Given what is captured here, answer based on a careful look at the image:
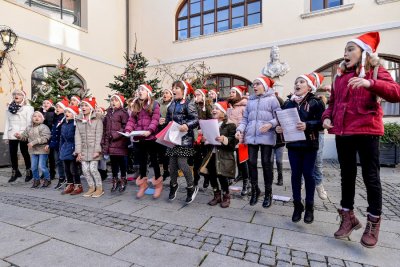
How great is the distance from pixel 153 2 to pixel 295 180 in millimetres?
14456

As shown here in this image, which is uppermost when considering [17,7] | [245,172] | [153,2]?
[153,2]

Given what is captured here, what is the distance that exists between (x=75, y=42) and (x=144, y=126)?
9770 mm

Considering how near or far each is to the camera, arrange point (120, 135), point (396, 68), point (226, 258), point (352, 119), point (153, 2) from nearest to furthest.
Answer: point (226, 258)
point (352, 119)
point (120, 135)
point (396, 68)
point (153, 2)

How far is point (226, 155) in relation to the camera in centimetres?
396

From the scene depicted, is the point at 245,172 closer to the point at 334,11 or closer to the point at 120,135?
the point at 120,135

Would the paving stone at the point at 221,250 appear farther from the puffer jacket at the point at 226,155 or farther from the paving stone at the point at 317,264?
the puffer jacket at the point at 226,155

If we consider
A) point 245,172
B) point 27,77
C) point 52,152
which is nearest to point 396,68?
point 245,172

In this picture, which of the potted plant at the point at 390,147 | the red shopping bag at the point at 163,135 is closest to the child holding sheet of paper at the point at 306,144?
the red shopping bag at the point at 163,135

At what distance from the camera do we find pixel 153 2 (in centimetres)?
1468

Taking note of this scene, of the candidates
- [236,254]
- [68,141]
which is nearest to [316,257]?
[236,254]

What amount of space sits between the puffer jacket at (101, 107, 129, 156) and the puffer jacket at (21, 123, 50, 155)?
1.51 metres

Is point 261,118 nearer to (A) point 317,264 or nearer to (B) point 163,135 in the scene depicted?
(B) point 163,135

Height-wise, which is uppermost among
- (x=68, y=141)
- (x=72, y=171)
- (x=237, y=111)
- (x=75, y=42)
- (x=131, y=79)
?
(x=75, y=42)

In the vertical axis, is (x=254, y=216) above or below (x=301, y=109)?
below
